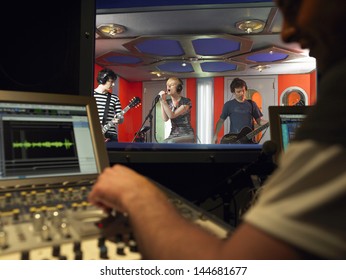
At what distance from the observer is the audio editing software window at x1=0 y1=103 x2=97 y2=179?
813mm

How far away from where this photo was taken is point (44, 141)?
2.85 feet

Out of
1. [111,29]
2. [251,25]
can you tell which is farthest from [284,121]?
[111,29]

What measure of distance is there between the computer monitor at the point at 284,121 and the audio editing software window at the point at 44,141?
0.70 metres

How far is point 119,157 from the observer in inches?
51.4

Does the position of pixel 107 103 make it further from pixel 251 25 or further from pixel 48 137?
pixel 48 137

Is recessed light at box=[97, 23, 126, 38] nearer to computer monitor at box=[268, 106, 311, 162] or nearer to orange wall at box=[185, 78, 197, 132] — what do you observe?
computer monitor at box=[268, 106, 311, 162]

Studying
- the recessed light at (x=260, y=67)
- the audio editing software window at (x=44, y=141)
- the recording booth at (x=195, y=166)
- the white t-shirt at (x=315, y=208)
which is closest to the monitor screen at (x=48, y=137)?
the audio editing software window at (x=44, y=141)

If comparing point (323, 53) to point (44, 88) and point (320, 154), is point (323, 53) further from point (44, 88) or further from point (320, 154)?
point (44, 88)

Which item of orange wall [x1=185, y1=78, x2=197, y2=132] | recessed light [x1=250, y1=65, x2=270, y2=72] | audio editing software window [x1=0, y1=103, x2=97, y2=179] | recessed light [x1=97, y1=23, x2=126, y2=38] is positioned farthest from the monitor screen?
orange wall [x1=185, y1=78, x2=197, y2=132]

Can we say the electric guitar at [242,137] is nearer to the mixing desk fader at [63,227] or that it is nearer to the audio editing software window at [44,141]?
the audio editing software window at [44,141]

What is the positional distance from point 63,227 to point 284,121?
37.5 inches

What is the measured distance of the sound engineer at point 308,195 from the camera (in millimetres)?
340

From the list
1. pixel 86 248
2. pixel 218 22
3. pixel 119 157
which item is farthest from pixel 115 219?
pixel 218 22

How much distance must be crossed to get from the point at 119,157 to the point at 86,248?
2.56 ft
